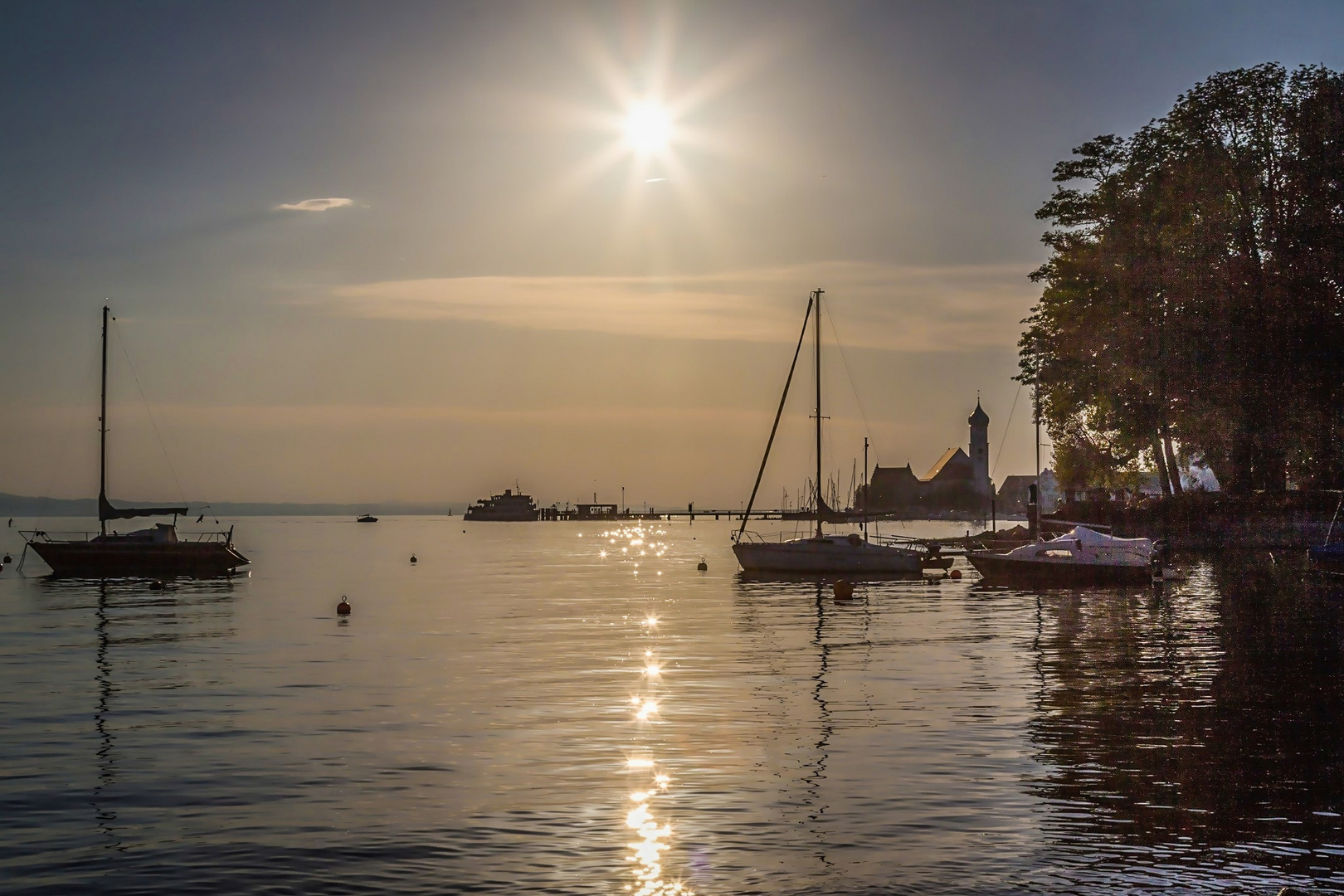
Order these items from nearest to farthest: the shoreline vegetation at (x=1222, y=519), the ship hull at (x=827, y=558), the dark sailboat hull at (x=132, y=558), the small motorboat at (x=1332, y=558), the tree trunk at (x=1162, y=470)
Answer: the small motorboat at (x=1332, y=558) → the ship hull at (x=827, y=558) → the shoreline vegetation at (x=1222, y=519) → the dark sailboat hull at (x=132, y=558) → the tree trunk at (x=1162, y=470)

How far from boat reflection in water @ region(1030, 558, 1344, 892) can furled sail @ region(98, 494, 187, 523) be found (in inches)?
2454

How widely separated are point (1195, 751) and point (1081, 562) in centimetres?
4523

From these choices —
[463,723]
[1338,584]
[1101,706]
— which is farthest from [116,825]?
[1338,584]

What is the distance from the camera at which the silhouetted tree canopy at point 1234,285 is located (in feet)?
221

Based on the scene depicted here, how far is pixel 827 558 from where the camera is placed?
243 ft

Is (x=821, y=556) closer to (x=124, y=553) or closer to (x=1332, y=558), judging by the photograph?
(x=1332, y=558)

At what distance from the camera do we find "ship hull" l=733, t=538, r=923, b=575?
2881 inches

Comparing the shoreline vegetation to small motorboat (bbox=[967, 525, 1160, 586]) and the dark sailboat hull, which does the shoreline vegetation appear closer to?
small motorboat (bbox=[967, 525, 1160, 586])

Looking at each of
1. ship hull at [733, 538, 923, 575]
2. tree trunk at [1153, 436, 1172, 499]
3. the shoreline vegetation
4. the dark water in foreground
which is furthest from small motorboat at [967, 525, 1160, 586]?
tree trunk at [1153, 436, 1172, 499]

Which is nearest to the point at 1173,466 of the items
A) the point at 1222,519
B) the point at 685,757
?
the point at 1222,519

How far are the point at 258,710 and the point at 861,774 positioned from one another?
47.2 feet

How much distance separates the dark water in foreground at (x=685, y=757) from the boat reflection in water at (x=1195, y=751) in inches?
3.1

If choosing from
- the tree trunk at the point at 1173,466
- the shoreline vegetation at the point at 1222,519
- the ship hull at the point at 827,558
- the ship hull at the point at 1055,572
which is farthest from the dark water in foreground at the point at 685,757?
the tree trunk at the point at 1173,466

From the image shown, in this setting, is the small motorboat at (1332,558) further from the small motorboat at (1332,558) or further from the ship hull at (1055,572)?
the ship hull at (1055,572)
